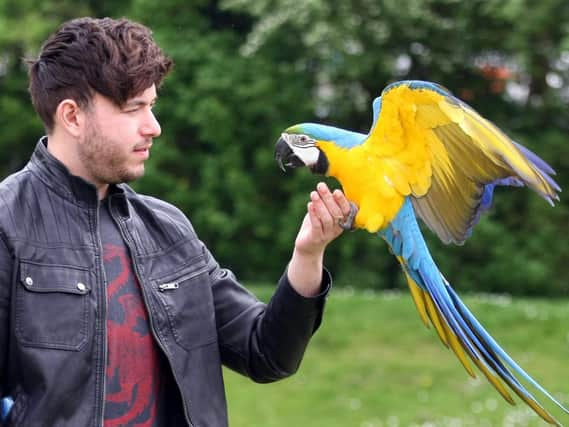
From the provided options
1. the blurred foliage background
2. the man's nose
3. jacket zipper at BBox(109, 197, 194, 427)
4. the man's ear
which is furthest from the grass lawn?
the man's ear

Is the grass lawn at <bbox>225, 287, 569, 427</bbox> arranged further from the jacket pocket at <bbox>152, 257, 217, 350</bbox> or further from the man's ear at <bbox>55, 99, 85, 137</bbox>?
the man's ear at <bbox>55, 99, 85, 137</bbox>

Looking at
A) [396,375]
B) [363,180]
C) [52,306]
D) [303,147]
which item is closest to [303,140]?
[303,147]

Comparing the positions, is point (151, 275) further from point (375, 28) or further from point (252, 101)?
point (252, 101)

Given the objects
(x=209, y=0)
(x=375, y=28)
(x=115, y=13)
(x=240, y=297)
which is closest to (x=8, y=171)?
(x=115, y=13)

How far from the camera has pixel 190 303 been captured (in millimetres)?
1917

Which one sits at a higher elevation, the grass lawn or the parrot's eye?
the parrot's eye

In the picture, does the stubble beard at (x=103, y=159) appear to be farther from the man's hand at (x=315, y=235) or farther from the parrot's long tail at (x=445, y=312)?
the parrot's long tail at (x=445, y=312)

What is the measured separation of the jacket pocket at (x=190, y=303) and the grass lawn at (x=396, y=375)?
3.44 m

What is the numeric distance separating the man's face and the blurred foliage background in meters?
5.96

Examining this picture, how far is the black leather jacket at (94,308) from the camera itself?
1669 mm

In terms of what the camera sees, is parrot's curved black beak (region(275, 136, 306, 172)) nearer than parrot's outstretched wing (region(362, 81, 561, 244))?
No

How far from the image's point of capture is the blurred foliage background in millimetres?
8016

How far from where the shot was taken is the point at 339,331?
22.7 feet

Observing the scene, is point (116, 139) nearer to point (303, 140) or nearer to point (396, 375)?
point (303, 140)
